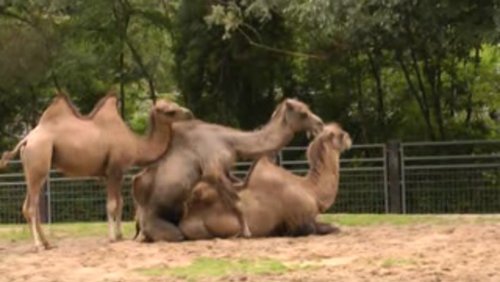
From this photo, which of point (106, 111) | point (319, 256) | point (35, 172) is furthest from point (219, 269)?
point (106, 111)

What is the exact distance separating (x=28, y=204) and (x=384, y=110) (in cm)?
1403

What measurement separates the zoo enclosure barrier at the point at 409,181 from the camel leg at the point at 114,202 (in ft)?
23.7

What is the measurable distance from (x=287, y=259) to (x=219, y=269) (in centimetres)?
76

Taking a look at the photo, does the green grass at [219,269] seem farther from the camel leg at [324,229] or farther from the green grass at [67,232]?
the green grass at [67,232]

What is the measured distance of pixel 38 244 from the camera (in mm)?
11703

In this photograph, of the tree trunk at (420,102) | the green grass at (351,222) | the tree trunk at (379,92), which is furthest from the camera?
the tree trunk at (379,92)

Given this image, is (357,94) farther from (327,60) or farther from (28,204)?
(28,204)

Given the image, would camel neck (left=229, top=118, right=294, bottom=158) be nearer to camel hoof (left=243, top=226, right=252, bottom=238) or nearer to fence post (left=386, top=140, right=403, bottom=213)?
camel hoof (left=243, top=226, right=252, bottom=238)

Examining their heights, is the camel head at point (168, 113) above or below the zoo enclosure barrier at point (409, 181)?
above

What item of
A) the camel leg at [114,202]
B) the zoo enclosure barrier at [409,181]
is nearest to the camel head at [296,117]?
the camel leg at [114,202]

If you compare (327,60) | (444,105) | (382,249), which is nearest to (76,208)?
(327,60)

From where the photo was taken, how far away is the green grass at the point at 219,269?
345 inches

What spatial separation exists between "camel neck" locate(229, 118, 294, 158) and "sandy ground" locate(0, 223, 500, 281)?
1.19 meters

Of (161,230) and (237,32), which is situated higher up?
(237,32)
